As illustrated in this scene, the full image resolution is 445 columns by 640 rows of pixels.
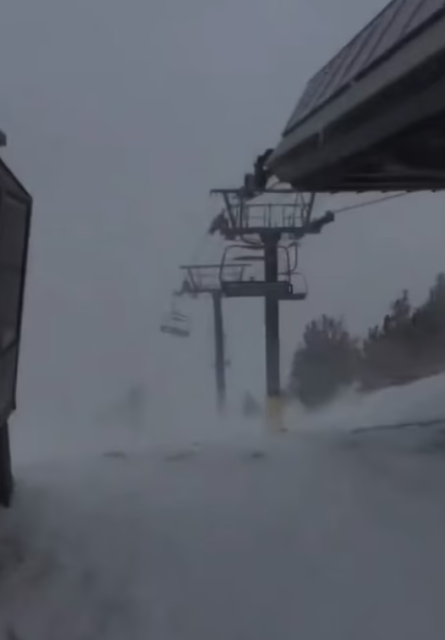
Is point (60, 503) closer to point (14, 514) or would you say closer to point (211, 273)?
point (14, 514)

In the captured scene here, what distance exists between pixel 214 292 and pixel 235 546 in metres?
10.9

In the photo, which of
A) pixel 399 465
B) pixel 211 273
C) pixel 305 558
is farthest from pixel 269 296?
pixel 305 558

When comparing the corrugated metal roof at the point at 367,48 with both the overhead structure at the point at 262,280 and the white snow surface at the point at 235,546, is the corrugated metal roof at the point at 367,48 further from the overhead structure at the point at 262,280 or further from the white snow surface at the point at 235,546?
the overhead structure at the point at 262,280

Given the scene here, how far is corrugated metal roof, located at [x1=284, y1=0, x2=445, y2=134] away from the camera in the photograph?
3834 millimetres

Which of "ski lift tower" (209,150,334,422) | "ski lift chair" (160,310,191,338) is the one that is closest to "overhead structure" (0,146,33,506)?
"ski lift tower" (209,150,334,422)

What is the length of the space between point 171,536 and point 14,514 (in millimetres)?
530

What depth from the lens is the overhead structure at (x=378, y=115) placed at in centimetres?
354

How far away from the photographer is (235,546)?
Answer: 3.08m

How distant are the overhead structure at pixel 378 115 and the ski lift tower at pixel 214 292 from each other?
7913 mm

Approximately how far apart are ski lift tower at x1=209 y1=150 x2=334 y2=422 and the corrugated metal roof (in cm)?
530

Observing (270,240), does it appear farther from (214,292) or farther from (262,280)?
(214,292)

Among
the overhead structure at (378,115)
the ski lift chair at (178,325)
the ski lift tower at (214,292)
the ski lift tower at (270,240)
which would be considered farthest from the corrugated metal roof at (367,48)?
the ski lift chair at (178,325)

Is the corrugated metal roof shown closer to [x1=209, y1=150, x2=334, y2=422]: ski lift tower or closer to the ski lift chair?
[x1=209, y1=150, x2=334, y2=422]: ski lift tower

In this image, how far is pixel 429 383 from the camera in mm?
6590
